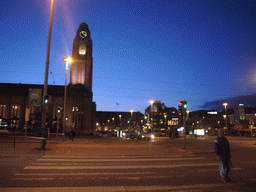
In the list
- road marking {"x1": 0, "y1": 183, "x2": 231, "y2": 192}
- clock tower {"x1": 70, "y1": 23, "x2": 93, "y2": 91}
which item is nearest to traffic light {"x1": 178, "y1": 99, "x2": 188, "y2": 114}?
road marking {"x1": 0, "y1": 183, "x2": 231, "y2": 192}

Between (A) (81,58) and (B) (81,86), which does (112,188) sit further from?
(A) (81,58)

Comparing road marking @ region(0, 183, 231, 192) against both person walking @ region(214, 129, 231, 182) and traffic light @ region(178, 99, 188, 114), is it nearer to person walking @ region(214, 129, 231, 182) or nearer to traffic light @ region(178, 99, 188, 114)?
person walking @ region(214, 129, 231, 182)

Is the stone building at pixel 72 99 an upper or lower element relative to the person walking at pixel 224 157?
upper

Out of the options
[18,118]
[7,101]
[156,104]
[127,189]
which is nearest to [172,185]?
[127,189]

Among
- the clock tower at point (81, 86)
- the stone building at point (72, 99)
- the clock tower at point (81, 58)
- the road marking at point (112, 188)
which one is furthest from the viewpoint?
the clock tower at point (81, 58)

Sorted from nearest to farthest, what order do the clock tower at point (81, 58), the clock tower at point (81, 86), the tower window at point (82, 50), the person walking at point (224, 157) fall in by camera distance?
the person walking at point (224, 157), the clock tower at point (81, 86), the clock tower at point (81, 58), the tower window at point (82, 50)

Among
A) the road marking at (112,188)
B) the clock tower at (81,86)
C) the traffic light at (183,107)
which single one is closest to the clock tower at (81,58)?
the clock tower at (81,86)

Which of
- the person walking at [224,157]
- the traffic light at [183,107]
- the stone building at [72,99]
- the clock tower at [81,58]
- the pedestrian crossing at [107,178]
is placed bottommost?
the pedestrian crossing at [107,178]

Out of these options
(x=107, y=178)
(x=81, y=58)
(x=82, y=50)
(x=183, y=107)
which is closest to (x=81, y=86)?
(x=81, y=58)

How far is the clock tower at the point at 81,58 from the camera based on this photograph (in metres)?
102

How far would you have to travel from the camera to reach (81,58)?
336 feet

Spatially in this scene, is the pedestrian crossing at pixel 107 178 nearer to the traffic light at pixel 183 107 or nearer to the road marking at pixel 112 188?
the road marking at pixel 112 188

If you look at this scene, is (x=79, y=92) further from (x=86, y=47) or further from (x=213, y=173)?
(x=213, y=173)

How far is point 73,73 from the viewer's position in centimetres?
10225
